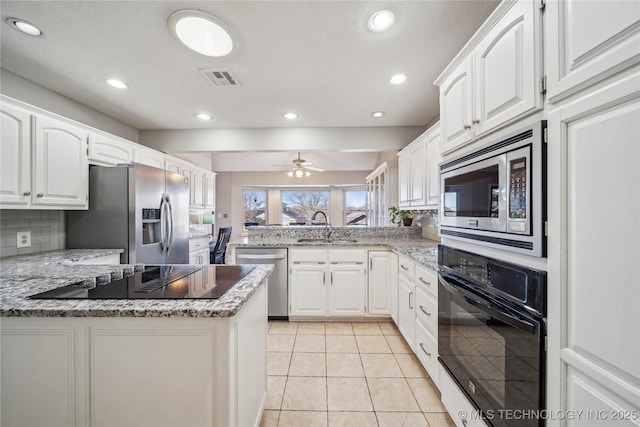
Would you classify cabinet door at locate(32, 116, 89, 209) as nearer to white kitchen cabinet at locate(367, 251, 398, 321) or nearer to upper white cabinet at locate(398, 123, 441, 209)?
white kitchen cabinet at locate(367, 251, 398, 321)

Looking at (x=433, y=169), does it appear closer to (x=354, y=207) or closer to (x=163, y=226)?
(x=163, y=226)

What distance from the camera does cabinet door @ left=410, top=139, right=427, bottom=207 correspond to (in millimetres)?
2643

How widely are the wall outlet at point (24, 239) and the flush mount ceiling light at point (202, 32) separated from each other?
216 cm

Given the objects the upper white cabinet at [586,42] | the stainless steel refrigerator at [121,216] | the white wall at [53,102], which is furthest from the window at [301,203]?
the upper white cabinet at [586,42]

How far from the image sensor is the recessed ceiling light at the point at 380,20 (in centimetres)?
152

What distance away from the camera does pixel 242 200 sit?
25.0 feet

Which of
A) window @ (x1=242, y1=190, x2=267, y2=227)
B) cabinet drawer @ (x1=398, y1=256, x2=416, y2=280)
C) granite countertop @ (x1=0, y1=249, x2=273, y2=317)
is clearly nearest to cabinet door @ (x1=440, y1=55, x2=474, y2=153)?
cabinet drawer @ (x1=398, y1=256, x2=416, y2=280)

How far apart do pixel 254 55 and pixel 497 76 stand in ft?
5.29

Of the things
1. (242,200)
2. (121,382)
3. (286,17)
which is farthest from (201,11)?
(242,200)

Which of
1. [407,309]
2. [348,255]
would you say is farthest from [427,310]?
[348,255]

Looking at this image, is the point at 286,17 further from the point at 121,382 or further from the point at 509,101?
the point at 121,382

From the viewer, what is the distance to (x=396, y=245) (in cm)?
274

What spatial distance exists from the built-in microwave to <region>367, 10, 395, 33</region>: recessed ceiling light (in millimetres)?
957

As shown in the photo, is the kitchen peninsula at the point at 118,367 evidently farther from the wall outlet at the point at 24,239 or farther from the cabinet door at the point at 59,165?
the wall outlet at the point at 24,239
